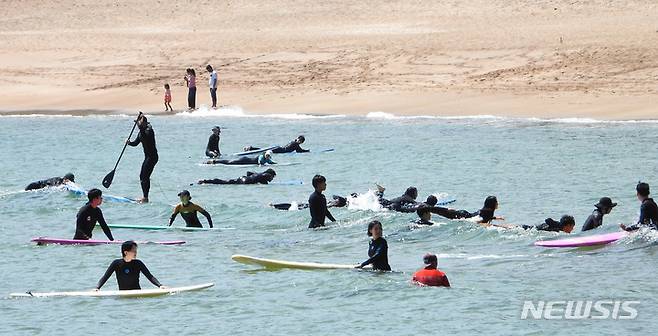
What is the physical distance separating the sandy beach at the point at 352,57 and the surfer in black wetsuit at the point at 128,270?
23188 millimetres

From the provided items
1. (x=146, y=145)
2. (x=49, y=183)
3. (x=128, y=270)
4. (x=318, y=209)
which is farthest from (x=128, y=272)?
(x=49, y=183)

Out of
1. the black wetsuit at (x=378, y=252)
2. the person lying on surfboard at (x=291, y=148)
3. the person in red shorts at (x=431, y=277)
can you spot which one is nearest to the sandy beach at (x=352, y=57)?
the person lying on surfboard at (x=291, y=148)

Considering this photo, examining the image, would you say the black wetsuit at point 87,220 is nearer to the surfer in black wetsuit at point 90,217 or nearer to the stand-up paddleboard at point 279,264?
the surfer in black wetsuit at point 90,217

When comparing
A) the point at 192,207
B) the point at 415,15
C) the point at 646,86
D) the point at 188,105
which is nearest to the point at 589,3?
the point at 415,15

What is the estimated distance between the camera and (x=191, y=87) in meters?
44.6

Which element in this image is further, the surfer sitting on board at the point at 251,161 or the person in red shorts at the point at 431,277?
the surfer sitting on board at the point at 251,161

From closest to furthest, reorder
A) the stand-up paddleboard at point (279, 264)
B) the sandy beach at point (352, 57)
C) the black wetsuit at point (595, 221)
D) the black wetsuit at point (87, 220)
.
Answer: the stand-up paddleboard at point (279, 264)
the black wetsuit at point (87, 220)
the black wetsuit at point (595, 221)
the sandy beach at point (352, 57)

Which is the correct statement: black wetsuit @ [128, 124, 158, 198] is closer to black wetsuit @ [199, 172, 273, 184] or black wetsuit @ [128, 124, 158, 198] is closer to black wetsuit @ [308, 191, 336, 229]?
black wetsuit @ [199, 172, 273, 184]

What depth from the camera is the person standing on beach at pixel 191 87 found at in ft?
144

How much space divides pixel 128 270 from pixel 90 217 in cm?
371

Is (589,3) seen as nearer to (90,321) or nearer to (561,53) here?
(561,53)

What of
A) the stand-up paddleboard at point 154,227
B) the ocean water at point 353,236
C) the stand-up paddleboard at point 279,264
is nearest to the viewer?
the ocean water at point 353,236

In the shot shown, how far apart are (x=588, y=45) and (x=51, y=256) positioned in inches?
1050

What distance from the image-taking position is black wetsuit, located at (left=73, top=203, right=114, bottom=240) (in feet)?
68.3
